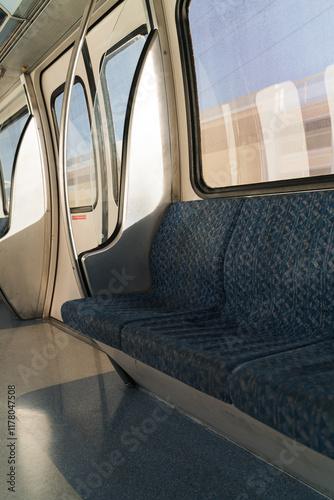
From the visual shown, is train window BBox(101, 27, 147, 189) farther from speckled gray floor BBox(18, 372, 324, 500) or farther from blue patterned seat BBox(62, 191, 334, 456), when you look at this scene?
speckled gray floor BBox(18, 372, 324, 500)

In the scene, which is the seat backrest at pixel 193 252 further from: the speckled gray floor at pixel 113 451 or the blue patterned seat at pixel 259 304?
the speckled gray floor at pixel 113 451

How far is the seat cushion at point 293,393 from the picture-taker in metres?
1.25

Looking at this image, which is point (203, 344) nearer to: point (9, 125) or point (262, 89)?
point (262, 89)

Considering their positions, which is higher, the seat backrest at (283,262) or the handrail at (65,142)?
the handrail at (65,142)

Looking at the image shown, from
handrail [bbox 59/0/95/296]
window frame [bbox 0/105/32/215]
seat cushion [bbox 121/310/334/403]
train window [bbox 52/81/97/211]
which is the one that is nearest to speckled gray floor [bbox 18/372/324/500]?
seat cushion [bbox 121/310/334/403]

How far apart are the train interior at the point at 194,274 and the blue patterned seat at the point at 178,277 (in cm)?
1

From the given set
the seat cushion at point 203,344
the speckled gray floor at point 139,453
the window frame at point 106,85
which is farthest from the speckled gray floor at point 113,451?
the window frame at point 106,85

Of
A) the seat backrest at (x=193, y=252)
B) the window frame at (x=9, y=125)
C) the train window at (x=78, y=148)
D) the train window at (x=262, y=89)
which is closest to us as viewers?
the train window at (x=262, y=89)

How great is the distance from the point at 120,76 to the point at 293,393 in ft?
8.00

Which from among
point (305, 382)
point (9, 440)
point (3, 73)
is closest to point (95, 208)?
point (9, 440)

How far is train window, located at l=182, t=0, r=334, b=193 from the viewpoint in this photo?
2314 millimetres

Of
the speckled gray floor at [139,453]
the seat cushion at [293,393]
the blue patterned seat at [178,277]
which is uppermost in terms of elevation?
the blue patterned seat at [178,277]

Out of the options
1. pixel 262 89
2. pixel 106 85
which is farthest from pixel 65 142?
pixel 262 89

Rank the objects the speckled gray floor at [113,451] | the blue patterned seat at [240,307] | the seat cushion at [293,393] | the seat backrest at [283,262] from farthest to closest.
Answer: the seat backrest at [283,262]
the speckled gray floor at [113,451]
the blue patterned seat at [240,307]
the seat cushion at [293,393]
